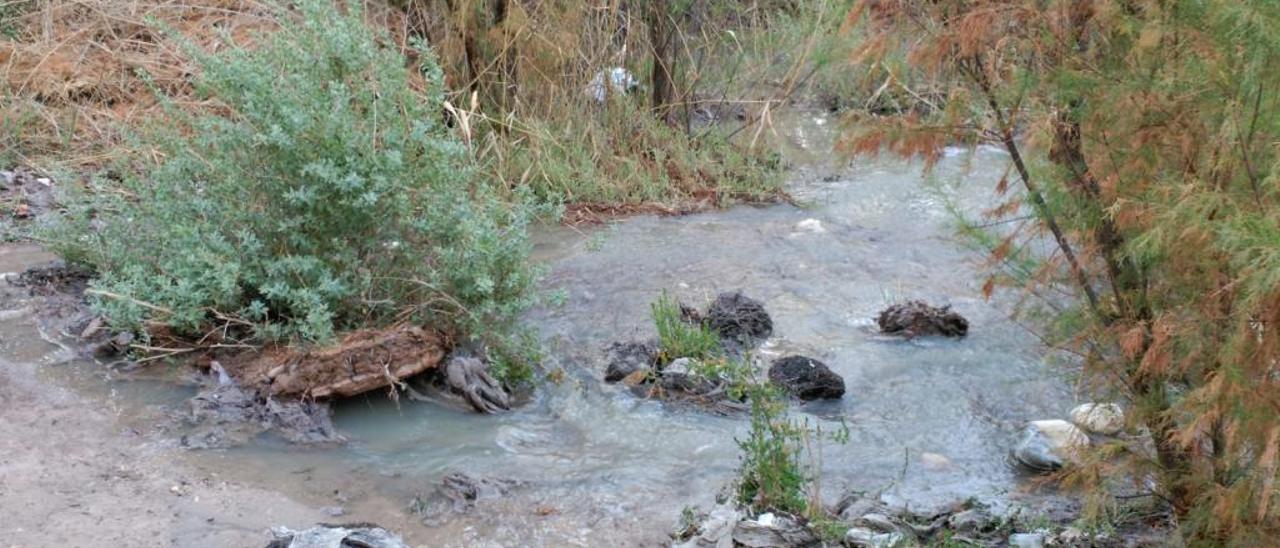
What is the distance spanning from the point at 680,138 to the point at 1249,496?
19.6ft

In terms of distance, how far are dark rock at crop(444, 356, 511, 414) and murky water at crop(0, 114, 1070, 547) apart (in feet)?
0.20

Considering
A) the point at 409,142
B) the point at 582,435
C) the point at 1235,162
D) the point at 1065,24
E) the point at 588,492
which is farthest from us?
the point at 409,142

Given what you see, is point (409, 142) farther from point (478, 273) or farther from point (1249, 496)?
point (1249, 496)

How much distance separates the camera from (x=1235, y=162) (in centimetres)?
317

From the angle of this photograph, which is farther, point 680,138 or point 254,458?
point 680,138

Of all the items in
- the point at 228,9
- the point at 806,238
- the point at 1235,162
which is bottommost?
the point at 806,238

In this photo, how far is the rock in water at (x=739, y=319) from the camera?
5.79 m

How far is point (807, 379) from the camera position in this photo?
17.3 ft

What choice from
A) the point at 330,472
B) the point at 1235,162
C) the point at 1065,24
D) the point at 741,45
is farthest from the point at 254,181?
the point at 741,45

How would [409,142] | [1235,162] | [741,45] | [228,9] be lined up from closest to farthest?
[1235,162]
[409,142]
[228,9]
[741,45]

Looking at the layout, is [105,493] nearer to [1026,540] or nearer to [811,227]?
[1026,540]

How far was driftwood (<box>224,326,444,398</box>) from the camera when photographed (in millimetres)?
4891

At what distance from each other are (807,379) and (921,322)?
88 centimetres

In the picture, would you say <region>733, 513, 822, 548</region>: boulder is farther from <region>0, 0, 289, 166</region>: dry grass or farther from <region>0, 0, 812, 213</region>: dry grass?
<region>0, 0, 289, 166</region>: dry grass
